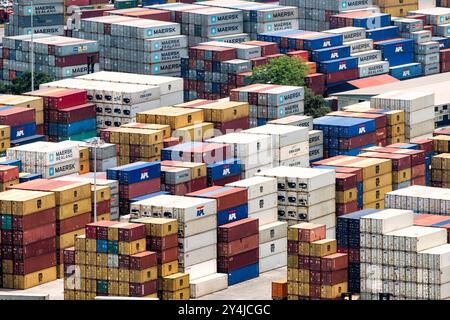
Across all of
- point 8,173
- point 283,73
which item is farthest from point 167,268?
point 283,73

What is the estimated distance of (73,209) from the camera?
3824 inches

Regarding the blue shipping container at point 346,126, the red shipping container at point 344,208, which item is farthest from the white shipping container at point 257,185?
the blue shipping container at point 346,126

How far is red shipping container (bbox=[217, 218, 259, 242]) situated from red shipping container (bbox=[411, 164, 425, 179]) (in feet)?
76.1

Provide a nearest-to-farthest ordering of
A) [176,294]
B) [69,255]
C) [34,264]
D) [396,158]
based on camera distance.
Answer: [176,294] → [69,255] → [34,264] → [396,158]

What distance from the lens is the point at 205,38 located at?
607 ft

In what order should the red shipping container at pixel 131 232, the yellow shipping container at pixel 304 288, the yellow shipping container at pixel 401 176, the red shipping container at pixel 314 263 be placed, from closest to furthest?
the red shipping container at pixel 314 263 < the yellow shipping container at pixel 304 288 < the red shipping container at pixel 131 232 < the yellow shipping container at pixel 401 176

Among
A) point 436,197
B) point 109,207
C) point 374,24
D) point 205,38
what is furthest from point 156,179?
point 374,24

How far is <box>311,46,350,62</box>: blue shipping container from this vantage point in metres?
171

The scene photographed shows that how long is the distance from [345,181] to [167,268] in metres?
22.7

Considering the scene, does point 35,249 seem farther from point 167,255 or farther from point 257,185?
point 257,185

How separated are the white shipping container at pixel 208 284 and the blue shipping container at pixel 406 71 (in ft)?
306

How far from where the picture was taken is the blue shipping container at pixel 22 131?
405 ft

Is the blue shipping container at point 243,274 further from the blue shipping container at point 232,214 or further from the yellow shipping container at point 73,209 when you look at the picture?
the yellow shipping container at point 73,209

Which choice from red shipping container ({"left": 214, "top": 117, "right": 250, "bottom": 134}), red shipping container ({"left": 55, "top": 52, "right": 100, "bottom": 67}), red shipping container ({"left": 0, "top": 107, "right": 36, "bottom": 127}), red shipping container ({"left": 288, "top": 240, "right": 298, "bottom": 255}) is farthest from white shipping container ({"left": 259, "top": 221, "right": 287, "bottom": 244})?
red shipping container ({"left": 55, "top": 52, "right": 100, "bottom": 67})
